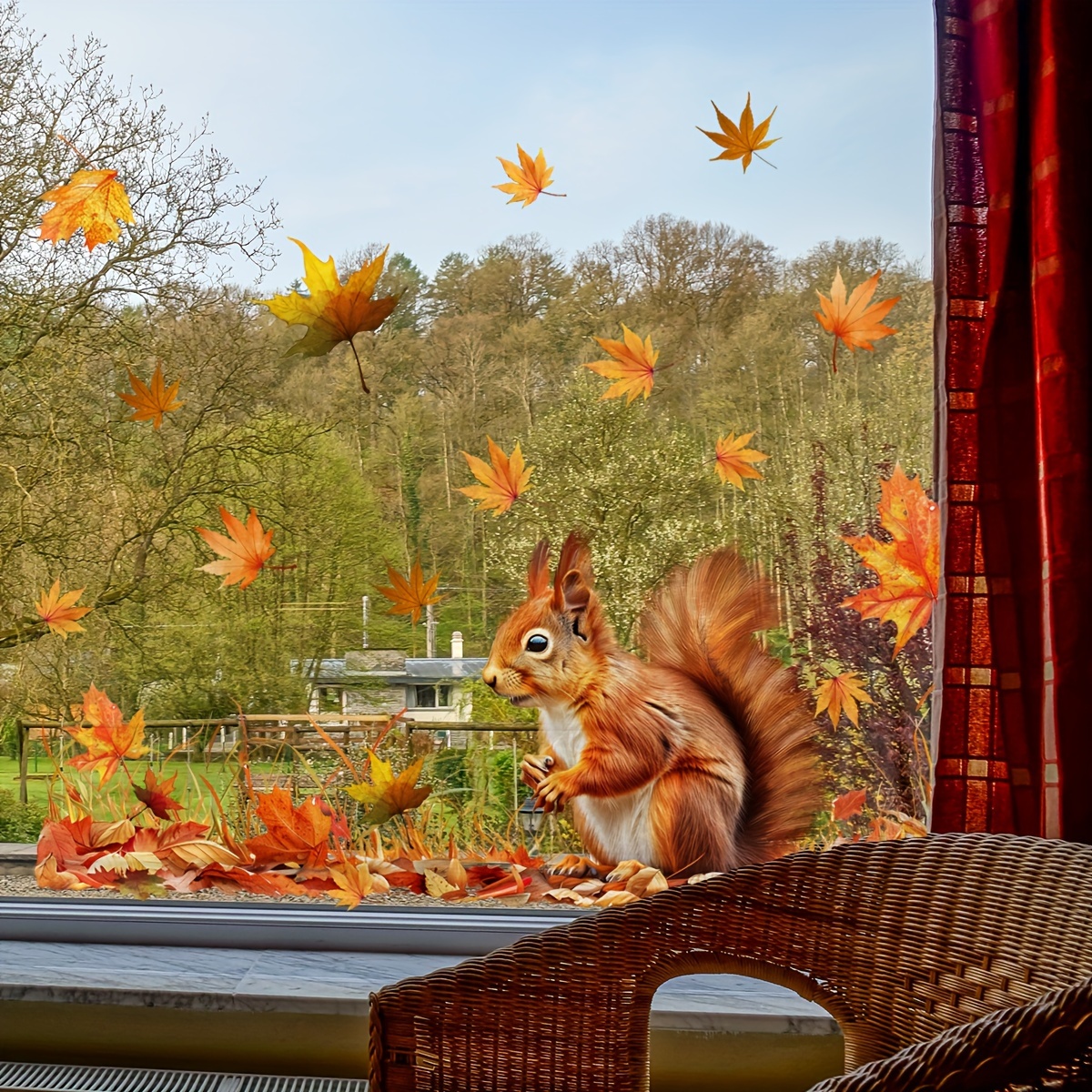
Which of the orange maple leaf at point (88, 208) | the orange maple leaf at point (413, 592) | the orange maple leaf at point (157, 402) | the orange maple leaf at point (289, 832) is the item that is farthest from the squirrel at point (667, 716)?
the orange maple leaf at point (88, 208)

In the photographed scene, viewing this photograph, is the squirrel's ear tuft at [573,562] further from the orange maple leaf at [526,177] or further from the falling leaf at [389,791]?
the orange maple leaf at [526,177]

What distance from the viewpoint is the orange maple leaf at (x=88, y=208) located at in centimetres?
185

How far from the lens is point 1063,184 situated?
1.20 metres

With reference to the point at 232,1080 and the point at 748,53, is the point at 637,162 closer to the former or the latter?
the point at 748,53

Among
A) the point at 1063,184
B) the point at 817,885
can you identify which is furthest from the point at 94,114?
the point at 817,885

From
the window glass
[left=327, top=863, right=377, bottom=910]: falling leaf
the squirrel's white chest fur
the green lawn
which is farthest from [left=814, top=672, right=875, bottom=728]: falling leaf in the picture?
the green lawn

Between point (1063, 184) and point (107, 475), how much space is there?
5.03 ft

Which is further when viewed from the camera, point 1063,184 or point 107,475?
point 107,475

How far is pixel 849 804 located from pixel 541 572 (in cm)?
63

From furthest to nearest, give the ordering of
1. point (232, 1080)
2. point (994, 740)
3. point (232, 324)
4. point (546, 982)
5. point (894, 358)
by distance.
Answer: point (232, 324) < point (894, 358) < point (232, 1080) < point (994, 740) < point (546, 982)

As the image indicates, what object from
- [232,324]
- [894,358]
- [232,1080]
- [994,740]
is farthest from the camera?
[232,324]

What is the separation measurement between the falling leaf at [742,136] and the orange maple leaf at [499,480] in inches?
23.7

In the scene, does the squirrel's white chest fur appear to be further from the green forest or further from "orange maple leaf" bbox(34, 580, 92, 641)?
"orange maple leaf" bbox(34, 580, 92, 641)

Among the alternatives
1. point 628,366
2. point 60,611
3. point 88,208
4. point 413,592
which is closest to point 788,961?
point 413,592
